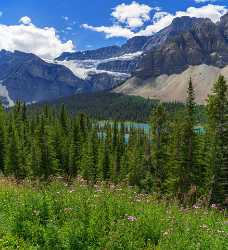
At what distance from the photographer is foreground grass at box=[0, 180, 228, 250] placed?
865cm

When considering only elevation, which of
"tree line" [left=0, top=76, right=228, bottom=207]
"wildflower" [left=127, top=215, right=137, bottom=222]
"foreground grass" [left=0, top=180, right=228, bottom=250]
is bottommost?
"tree line" [left=0, top=76, right=228, bottom=207]

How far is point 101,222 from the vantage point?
9.34 m

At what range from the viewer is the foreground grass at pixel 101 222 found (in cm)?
865

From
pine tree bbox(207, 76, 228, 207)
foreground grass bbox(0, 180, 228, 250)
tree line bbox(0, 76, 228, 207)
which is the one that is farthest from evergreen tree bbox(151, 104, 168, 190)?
foreground grass bbox(0, 180, 228, 250)

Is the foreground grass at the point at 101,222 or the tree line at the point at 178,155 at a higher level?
the foreground grass at the point at 101,222

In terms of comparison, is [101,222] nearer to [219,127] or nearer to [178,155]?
[219,127]

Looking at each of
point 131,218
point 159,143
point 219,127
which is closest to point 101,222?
point 131,218

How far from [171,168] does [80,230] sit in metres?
36.4

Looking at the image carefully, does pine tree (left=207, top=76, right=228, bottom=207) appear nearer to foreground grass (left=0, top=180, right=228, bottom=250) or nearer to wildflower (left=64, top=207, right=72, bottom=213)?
foreground grass (left=0, top=180, right=228, bottom=250)

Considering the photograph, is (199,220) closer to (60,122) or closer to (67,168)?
(67,168)

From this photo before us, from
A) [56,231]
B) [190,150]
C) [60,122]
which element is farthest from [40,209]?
[60,122]

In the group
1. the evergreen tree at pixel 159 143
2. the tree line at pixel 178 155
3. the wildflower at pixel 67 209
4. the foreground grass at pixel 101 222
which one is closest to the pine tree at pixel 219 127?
the tree line at pixel 178 155

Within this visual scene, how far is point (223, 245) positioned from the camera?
26.8ft

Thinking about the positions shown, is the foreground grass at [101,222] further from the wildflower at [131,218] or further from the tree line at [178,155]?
the tree line at [178,155]
